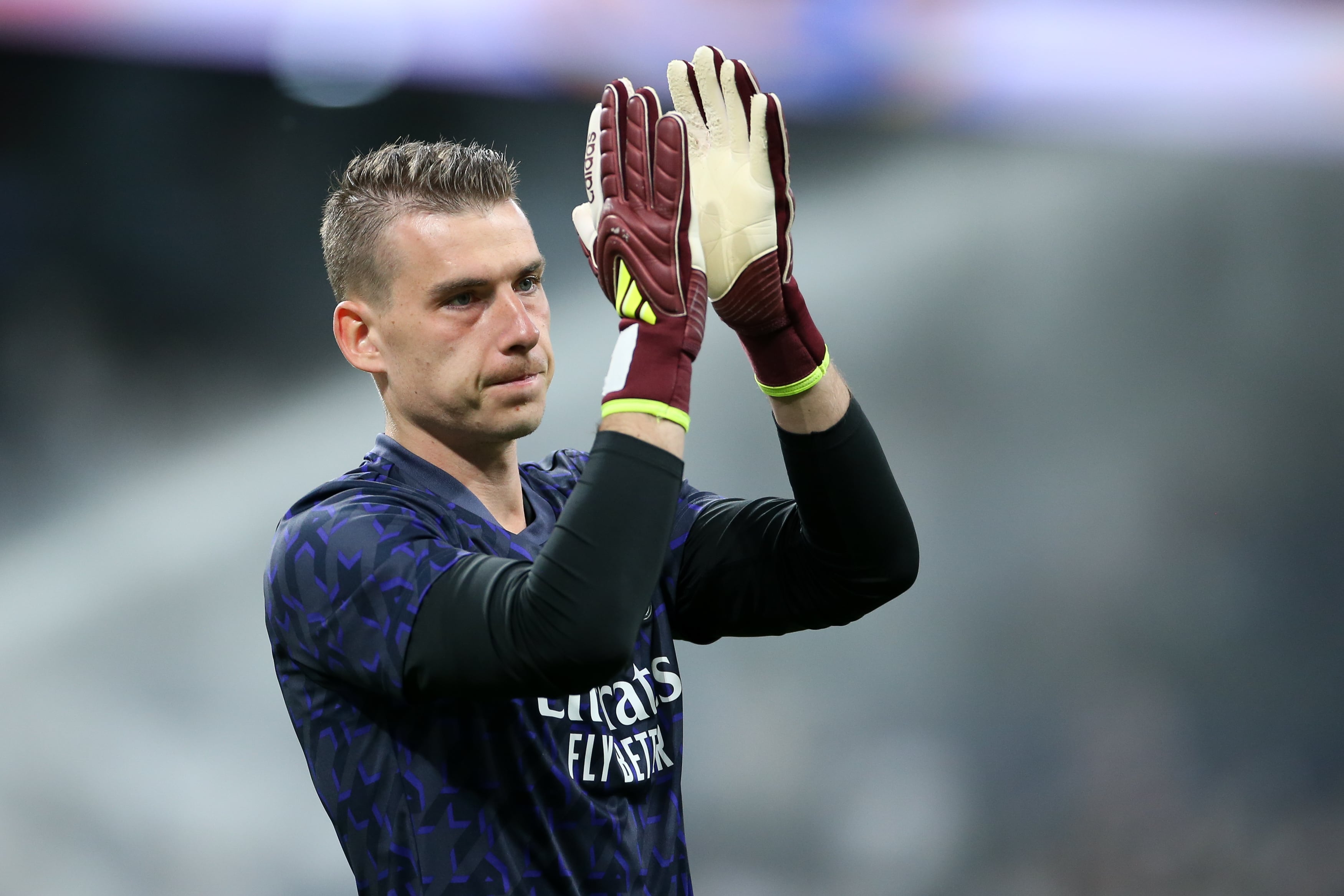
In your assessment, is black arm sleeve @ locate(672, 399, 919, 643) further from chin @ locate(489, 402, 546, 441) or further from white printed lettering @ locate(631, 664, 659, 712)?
chin @ locate(489, 402, 546, 441)

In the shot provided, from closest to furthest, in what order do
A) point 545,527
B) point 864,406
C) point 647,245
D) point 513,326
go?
point 647,245 → point 513,326 → point 545,527 → point 864,406

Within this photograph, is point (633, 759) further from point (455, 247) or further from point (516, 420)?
point (455, 247)

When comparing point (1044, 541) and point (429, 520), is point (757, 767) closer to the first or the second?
point (1044, 541)

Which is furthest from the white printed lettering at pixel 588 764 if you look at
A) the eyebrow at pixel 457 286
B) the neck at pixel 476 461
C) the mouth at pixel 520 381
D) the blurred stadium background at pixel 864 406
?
the blurred stadium background at pixel 864 406

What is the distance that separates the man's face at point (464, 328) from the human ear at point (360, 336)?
0.02m

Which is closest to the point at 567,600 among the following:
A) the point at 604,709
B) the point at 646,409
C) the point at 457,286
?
the point at 646,409

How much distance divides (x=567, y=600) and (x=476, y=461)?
35 cm

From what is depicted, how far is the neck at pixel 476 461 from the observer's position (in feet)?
4.08

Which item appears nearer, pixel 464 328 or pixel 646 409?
pixel 646 409

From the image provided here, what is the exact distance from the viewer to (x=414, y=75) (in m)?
2.73

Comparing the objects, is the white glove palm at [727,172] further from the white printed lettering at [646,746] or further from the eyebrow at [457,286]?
the white printed lettering at [646,746]

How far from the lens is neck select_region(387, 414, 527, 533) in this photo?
1244 millimetres

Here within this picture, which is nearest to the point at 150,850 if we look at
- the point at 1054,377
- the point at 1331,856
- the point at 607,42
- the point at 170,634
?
the point at 170,634

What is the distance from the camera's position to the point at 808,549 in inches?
52.2
